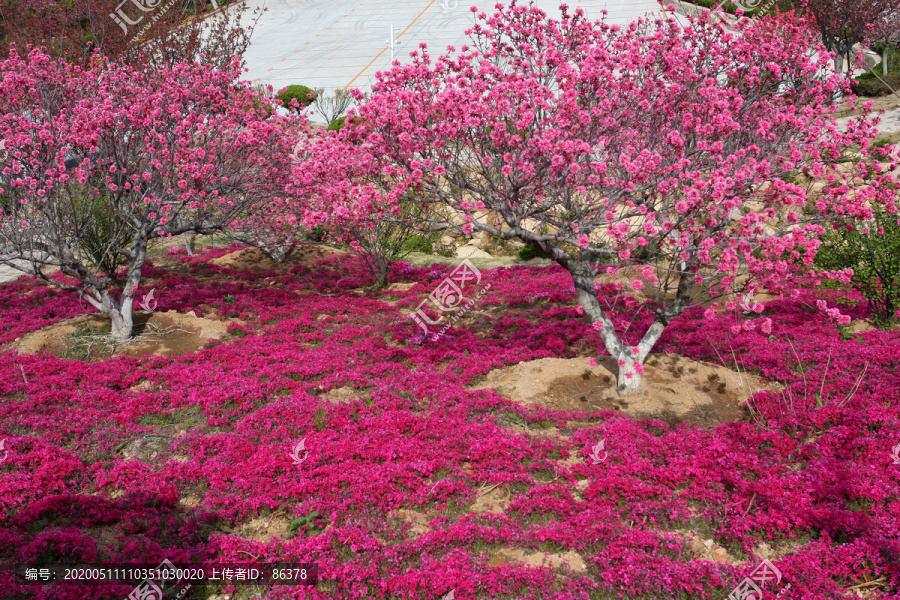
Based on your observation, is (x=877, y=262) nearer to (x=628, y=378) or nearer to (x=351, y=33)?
(x=628, y=378)

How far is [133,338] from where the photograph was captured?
35.1 ft

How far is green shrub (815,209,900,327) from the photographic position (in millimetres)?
9195

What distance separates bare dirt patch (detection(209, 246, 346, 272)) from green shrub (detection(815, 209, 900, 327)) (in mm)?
12079

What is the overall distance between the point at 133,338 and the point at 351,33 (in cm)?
3939

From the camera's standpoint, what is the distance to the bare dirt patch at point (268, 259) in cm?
1569

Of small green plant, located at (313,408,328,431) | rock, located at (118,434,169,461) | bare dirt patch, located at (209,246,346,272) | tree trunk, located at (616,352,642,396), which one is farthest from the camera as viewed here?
bare dirt patch, located at (209,246,346,272)

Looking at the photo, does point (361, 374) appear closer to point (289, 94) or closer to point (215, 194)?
point (215, 194)

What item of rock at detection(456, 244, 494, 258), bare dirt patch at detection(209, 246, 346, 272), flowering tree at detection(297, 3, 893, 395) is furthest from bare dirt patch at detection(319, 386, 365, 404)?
rock at detection(456, 244, 494, 258)

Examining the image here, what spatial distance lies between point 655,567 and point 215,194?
9234 millimetres

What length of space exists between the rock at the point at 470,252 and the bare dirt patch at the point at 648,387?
28.3 ft

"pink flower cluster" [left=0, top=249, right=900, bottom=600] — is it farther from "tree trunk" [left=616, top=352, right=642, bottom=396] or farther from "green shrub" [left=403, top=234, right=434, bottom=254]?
"green shrub" [left=403, top=234, right=434, bottom=254]

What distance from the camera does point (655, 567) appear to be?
4.77m

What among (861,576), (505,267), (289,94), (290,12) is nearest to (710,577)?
(861,576)

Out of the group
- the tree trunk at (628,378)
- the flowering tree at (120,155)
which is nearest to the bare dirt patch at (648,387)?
the tree trunk at (628,378)
